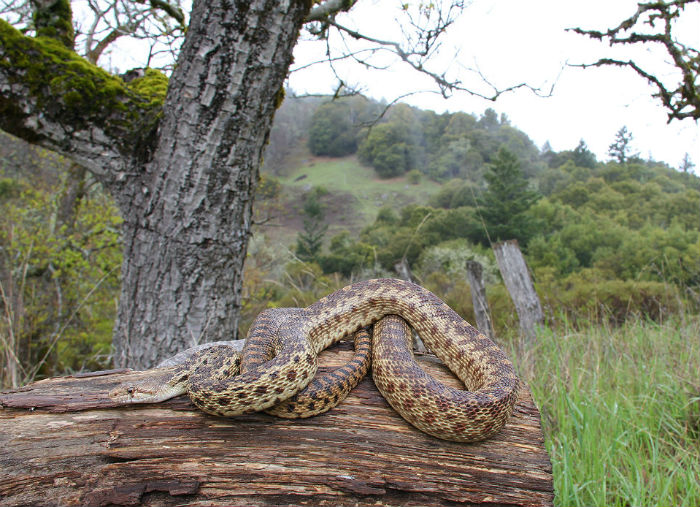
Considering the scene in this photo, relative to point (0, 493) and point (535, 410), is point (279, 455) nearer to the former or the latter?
point (0, 493)

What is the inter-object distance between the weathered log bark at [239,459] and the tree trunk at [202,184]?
7.67 ft

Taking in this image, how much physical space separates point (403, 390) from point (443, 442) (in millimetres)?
390

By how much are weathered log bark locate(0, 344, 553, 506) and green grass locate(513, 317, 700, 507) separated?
1.68 metres

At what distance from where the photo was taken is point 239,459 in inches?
95.7

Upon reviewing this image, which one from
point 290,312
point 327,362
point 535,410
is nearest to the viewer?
point 535,410

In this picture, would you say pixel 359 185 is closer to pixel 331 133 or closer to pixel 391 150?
pixel 391 150

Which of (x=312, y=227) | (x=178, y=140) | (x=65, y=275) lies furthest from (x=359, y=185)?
(x=178, y=140)

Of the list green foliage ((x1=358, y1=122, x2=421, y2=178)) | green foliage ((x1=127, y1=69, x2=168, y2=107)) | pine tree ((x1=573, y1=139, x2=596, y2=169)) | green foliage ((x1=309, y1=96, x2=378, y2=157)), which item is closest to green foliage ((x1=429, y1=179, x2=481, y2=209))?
green foliage ((x1=358, y1=122, x2=421, y2=178))

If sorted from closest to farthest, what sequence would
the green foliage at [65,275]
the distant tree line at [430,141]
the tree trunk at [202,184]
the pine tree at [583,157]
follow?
the tree trunk at [202,184] < the green foliage at [65,275] < the distant tree line at [430,141] < the pine tree at [583,157]

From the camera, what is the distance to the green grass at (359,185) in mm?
33384

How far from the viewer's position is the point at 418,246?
22359mm

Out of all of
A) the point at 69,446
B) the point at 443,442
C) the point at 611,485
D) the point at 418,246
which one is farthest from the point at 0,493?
the point at 418,246

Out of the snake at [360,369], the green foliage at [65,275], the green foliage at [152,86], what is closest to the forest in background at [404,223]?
the green foliage at [65,275]

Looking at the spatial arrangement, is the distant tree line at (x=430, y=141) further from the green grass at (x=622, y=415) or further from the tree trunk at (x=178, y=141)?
the tree trunk at (x=178, y=141)
